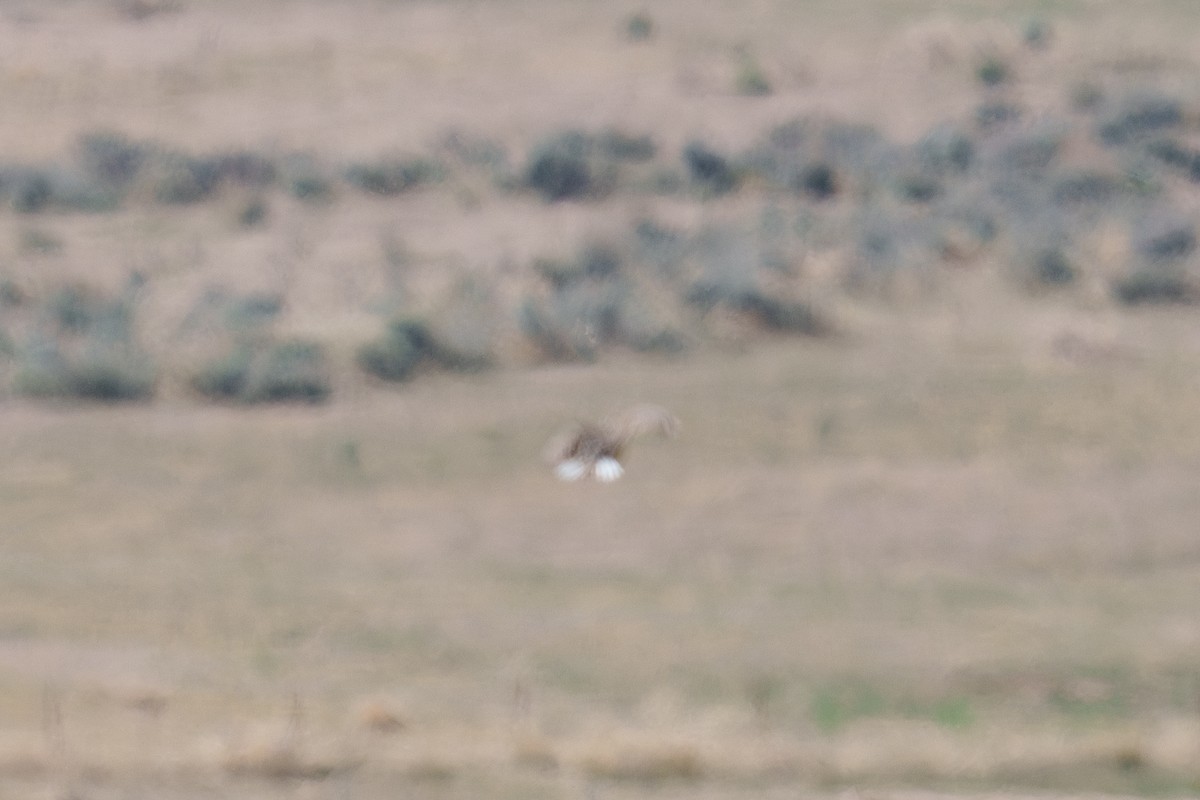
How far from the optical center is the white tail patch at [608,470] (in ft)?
43.7

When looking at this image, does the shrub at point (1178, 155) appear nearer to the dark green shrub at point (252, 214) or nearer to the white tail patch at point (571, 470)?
the dark green shrub at point (252, 214)

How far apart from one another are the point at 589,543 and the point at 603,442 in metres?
1.89

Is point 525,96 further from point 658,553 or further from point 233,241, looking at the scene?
point 658,553

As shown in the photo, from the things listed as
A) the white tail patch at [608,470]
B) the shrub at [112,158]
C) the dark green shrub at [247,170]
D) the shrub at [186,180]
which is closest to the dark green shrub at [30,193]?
the shrub at [112,158]

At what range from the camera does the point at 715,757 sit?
824cm

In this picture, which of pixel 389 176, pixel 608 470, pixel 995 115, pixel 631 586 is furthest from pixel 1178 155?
pixel 631 586

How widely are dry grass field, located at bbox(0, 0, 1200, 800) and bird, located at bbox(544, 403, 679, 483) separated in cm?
19

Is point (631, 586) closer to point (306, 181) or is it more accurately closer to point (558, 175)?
point (558, 175)

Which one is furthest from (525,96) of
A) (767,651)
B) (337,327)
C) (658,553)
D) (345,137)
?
(767,651)

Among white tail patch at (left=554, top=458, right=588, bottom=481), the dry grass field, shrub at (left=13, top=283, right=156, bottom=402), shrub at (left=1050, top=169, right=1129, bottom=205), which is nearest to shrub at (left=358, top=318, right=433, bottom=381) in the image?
the dry grass field

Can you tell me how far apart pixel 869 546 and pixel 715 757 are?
422 cm

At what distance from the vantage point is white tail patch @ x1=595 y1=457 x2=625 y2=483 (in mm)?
13320

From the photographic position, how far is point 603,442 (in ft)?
45.6

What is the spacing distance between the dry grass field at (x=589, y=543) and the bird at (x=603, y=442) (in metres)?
0.19
